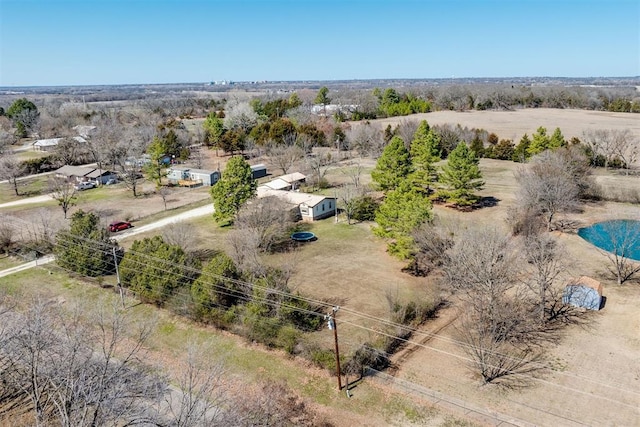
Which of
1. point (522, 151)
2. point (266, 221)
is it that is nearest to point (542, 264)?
point (266, 221)

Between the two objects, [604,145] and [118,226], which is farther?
[604,145]

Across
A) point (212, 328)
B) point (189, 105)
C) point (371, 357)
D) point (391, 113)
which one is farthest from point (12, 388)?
point (189, 105)

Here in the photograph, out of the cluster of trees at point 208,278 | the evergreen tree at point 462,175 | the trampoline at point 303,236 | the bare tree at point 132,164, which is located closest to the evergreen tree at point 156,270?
the cluster of trees at point 208,278

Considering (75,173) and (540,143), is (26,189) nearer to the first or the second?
(75,173)

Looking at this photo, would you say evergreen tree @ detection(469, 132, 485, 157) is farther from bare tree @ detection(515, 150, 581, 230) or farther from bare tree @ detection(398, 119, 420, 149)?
bare tree @ detection(515, 150, 581, 230)

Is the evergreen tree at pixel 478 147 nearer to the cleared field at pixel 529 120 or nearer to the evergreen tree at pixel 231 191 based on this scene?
the cleared field at pixel 529 120

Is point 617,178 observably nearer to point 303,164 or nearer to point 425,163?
point 425,163
